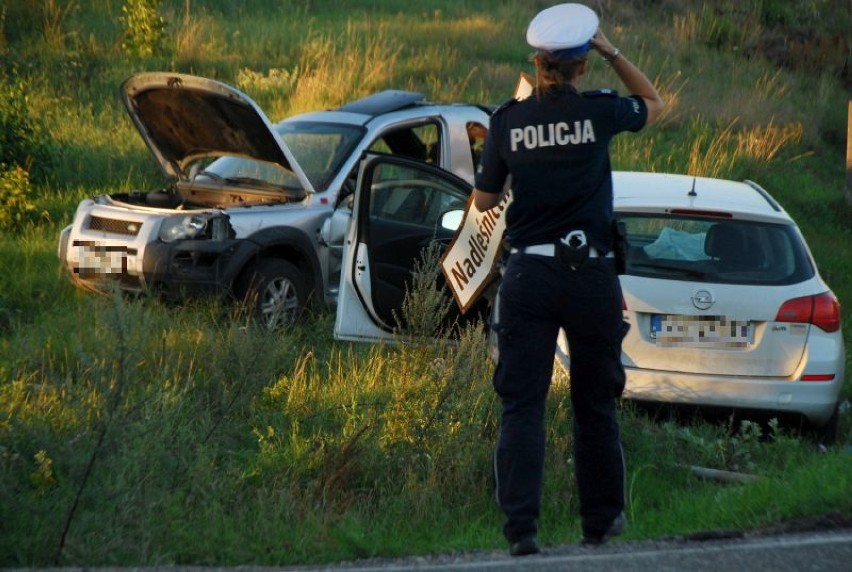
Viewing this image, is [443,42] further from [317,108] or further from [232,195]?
[232,195]

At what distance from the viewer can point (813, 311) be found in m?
6.96

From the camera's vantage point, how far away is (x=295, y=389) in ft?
23.1

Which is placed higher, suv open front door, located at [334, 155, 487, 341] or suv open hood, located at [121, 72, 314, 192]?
suv open hood, located at [121, 72, 314, 192]

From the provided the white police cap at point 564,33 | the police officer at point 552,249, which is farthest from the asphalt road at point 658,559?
the white police cap at point 564,33

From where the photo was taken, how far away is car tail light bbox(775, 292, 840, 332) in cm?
692

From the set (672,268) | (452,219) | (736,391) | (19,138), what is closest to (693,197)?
(672,268)

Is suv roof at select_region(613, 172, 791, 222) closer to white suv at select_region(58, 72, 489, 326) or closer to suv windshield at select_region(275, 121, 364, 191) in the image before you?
white suv at select_region(58, 72, 489, 326)

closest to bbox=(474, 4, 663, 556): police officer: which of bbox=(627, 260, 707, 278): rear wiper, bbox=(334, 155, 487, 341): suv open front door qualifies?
bbox=(627, 260, 707, 278): rear wiper

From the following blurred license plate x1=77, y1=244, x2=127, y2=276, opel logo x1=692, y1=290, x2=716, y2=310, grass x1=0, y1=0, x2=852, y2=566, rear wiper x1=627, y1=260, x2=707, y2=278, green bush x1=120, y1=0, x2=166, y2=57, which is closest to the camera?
grass x1=0, y1=0, x2=852, y2=566

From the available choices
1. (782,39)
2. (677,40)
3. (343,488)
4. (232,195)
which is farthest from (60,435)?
(782,39)

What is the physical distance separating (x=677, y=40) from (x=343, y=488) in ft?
66.6

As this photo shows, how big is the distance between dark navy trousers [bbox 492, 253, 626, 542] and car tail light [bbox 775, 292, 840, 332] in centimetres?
253

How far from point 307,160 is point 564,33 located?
18.6 ft

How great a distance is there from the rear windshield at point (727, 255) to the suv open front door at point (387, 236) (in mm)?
1385
